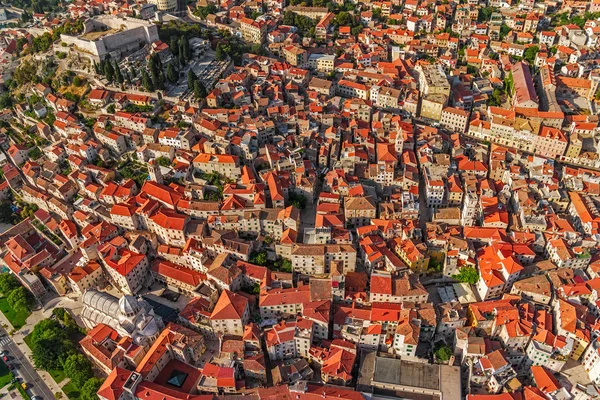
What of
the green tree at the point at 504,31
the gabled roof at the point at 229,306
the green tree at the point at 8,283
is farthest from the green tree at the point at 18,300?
the green tree at the point at 504,31

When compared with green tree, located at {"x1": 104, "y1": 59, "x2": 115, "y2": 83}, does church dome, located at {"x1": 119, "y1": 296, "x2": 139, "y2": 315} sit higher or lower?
lower

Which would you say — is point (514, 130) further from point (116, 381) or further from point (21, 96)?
point (21, 96)

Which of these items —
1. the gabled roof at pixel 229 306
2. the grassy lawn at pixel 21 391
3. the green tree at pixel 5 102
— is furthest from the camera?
the green tree at pixel 5 102

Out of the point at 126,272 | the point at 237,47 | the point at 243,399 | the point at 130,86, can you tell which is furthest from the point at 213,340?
the point at 237,47

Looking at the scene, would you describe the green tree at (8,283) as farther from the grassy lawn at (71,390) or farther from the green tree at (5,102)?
the green tree at (5,102)

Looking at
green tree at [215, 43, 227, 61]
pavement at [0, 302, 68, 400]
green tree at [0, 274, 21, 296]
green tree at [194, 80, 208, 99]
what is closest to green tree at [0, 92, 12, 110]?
green tree at [194, 80, 208, 99]

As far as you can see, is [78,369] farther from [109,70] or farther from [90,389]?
[109,70]

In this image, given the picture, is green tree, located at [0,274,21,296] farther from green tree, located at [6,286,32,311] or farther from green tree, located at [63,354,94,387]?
green tree, located at [63,354,94,387]
